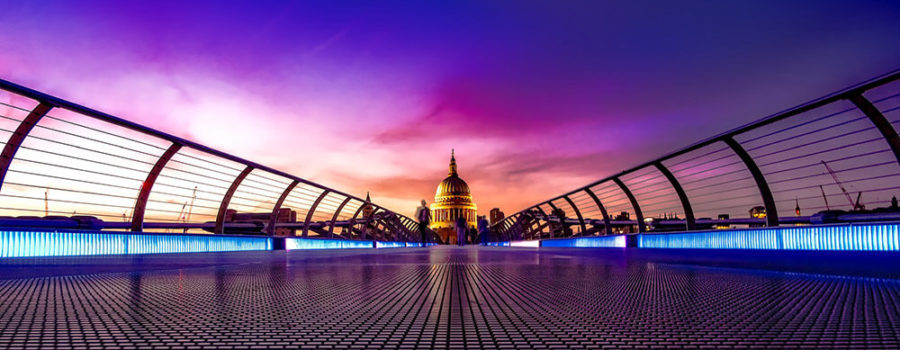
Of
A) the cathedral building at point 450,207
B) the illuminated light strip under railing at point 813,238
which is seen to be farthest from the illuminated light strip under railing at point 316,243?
the cathedral building at point 450,207

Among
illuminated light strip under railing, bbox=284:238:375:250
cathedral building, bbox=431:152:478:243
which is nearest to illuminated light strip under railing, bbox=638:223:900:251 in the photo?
illuminated light strip under railing, bbox=284:238:375:250

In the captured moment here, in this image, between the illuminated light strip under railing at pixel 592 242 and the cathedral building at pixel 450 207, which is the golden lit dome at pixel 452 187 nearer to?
the cathedral building at pixel 450 207

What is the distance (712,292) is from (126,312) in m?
2.16

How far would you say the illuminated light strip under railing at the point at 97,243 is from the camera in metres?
5.69

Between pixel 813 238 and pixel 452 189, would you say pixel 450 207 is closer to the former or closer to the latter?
pixel 452 189

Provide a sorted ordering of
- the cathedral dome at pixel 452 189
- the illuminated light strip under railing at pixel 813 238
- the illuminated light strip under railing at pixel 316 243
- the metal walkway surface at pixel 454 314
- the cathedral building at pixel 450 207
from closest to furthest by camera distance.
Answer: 1. the metal walkway surface at pixel 454 314
2. the illuminated light strip under railing at pixel 813 238
3. the illuminated light strip under railing at pixel 316 243
4. the cathedral building at pixel 450 207
5. the cathedral dome at pixel 452 189

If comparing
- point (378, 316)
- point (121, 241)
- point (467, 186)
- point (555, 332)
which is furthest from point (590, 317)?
point (467, 186)

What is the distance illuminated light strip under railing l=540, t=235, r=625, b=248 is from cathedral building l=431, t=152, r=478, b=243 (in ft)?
372

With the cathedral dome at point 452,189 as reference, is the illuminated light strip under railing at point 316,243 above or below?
below

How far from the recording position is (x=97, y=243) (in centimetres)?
658

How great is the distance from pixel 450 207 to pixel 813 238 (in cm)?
12999

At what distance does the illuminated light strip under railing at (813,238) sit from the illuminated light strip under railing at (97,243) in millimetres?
8285

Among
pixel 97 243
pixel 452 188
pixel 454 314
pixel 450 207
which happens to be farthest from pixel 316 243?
pixel 452 188

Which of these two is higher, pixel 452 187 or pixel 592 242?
pixel 452 187
